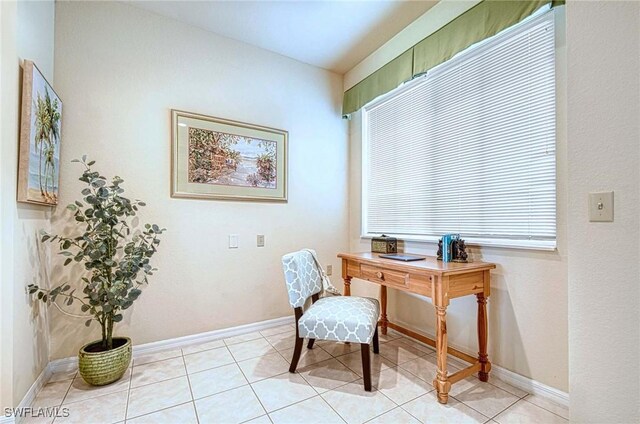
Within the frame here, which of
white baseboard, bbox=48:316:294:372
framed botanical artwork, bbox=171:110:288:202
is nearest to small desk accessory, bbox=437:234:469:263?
framed botanical artwork, bbox=171:110:288:202

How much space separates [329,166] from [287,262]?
154 cm

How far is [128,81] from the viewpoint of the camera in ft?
7.69

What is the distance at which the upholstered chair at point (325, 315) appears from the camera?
1.86 metres

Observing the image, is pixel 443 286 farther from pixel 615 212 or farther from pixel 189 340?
pixel 189 340

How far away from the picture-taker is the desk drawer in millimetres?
1994

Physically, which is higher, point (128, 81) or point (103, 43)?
point (103, 43)

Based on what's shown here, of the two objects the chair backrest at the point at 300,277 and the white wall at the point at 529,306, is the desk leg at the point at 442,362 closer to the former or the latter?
the white wall at the point at 529,306

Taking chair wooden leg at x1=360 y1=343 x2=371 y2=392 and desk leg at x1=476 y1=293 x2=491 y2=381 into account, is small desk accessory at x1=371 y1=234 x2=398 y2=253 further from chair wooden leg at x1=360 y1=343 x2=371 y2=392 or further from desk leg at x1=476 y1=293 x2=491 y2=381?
chair wooden leg at x1=360 y1=343 x2=371 y2=392

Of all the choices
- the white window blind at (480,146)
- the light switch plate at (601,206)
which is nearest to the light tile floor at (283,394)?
the white window blind at (480,146)

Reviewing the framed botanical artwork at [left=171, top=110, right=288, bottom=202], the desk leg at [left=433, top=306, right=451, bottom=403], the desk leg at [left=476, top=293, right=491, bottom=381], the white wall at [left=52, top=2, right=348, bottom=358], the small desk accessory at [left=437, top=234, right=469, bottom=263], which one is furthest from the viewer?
the framed botanical artwork at [left=171, top=110, right=288, bottom=202]

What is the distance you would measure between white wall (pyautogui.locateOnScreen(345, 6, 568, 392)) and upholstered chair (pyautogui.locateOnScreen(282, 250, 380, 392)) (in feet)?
2.59

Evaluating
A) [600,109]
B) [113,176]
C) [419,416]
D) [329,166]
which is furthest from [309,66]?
[419,416]

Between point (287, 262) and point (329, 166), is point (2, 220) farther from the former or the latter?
point (329, 166)

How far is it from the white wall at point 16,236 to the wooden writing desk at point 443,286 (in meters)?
2.16
